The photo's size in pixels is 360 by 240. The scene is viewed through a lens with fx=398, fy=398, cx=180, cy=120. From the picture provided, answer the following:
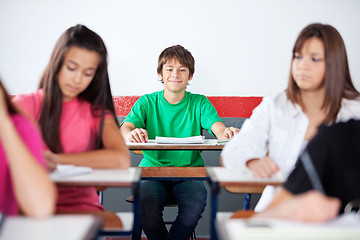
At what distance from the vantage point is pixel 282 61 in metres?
3.52

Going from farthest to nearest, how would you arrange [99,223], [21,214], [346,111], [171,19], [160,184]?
[171,19], [160,184], [346,111], [21,214], [99,223]

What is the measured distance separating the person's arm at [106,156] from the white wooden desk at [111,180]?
43 millimetres

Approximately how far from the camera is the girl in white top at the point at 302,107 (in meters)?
1.67

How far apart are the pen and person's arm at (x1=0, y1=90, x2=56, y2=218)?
66 centimetres

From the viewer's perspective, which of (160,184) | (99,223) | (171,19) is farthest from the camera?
(171,19)

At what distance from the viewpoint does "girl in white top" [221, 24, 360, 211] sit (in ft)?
5.47

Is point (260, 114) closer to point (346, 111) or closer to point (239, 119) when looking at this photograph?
point (346, 111)

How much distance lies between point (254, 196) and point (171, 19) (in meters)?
1.73

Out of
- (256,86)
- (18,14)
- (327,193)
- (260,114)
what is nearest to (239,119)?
(256,86)

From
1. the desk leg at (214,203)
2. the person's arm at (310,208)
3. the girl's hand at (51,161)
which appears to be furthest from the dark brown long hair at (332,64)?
A: the girl's hand at (51,161)

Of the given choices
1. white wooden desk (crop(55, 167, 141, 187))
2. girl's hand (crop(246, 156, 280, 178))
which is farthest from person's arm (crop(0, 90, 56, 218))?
girl's hand (crop(246, 156, 280, 178))

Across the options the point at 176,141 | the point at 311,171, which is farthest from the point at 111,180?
the point at 176,141

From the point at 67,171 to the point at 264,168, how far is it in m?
0.73

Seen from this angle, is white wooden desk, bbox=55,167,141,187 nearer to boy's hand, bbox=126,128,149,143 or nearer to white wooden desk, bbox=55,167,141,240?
white wooden desk, bbox=55,167,141,240
